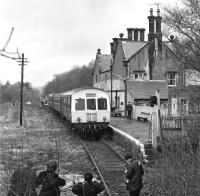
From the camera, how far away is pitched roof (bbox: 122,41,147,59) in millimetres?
42625

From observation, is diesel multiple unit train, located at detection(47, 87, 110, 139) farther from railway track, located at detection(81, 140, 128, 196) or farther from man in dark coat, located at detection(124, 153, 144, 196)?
man in dark coat, located at detection(124, 153, 144, 196)

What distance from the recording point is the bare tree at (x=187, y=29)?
69.2 feet

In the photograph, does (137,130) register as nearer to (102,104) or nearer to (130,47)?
(102,104)

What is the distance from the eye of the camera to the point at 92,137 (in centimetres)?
2328

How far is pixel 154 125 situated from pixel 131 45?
29.9 m

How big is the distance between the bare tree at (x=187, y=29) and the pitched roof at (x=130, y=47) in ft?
61.8

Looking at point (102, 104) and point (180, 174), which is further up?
point (102, 104)

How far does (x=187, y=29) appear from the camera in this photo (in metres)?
22.3

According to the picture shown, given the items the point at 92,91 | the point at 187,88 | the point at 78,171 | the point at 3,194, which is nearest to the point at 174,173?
the point at 3,194

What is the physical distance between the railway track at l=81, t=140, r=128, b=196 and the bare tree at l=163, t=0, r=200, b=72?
22.9 ft

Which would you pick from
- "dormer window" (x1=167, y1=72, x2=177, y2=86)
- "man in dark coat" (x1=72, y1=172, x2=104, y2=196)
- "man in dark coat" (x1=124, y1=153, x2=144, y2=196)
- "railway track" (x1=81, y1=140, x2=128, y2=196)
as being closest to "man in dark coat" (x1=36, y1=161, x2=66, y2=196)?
"man in dark coat" (x1=72, y1=172, x2=104, y2=196)

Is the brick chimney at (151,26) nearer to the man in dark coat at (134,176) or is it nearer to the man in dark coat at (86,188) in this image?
the man in dark coat at (134,176)

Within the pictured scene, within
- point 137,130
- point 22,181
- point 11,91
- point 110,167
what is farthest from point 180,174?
point 11,91

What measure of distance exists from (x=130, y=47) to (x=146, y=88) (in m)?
7.01
